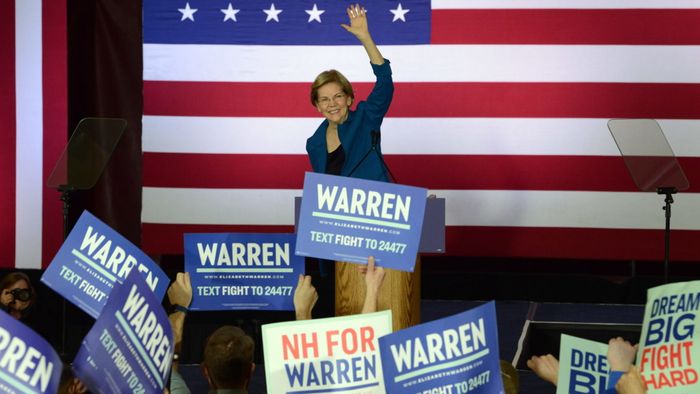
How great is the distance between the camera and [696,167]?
745 centimetres

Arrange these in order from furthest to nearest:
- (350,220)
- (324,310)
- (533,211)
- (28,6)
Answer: (533,211) < (28,6) < (324,310) < (350,220)

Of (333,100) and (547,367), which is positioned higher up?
(333,100)

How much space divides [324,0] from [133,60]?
126 cm

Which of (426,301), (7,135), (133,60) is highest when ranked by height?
(133,60)

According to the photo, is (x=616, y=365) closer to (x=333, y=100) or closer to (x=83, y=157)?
(x=333, y=100)

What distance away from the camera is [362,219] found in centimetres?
A: 385

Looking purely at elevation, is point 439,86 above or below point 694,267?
above

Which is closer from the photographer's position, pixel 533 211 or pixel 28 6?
pixel 28 6

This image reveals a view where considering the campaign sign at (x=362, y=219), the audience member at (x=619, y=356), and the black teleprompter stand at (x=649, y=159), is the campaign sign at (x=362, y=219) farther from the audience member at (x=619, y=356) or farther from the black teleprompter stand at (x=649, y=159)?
the black teleprompter stand at (x=649, y=159)

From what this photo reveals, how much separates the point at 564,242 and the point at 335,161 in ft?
10.1

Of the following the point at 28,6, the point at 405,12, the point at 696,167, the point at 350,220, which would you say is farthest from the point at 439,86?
the point at 350,220

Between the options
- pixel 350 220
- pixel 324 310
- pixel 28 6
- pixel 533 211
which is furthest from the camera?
pixel 533 211

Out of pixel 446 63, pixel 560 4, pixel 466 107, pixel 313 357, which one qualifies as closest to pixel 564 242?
pixel 466 107

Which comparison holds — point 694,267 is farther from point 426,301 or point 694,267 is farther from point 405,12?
point 405,12
